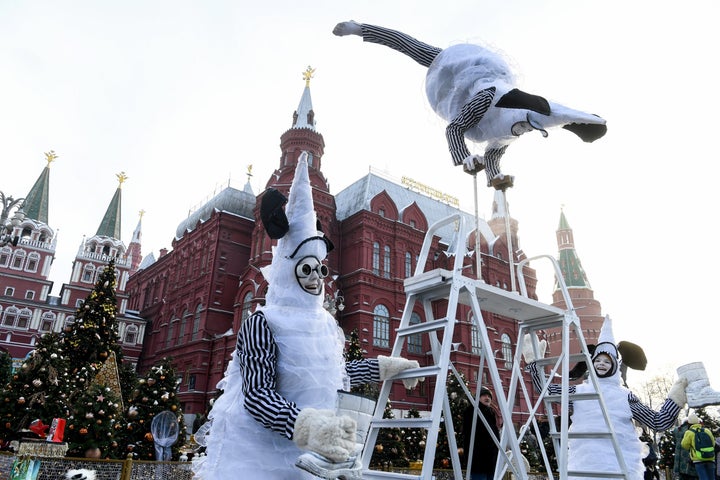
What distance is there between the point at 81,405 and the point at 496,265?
27618mm

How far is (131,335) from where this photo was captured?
3616 cm

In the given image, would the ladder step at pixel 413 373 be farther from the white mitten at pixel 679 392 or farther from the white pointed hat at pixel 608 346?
the white mitten at pixel 679 392

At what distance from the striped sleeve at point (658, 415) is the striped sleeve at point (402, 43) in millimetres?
3988

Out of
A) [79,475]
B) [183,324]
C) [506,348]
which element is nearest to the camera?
[79,475]

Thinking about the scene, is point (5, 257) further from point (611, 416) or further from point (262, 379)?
point (611, 416)

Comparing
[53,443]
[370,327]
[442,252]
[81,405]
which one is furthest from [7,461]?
[442,252]

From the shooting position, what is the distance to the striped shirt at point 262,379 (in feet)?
6.93

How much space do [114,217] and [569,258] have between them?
50454 millimetres

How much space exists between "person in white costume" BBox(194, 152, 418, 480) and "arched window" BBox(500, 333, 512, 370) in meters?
29.2

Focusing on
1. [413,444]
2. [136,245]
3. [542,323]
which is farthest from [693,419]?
[136,245]

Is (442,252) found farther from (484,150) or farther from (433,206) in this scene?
(484,150)

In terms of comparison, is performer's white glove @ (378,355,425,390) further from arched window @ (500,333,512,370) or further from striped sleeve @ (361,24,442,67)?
arched window @ (500,333,512,370)

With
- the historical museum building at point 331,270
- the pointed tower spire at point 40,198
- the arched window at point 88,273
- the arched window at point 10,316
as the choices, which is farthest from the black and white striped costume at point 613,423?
the pointed tower spire at point 40,198

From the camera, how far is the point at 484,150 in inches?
156
